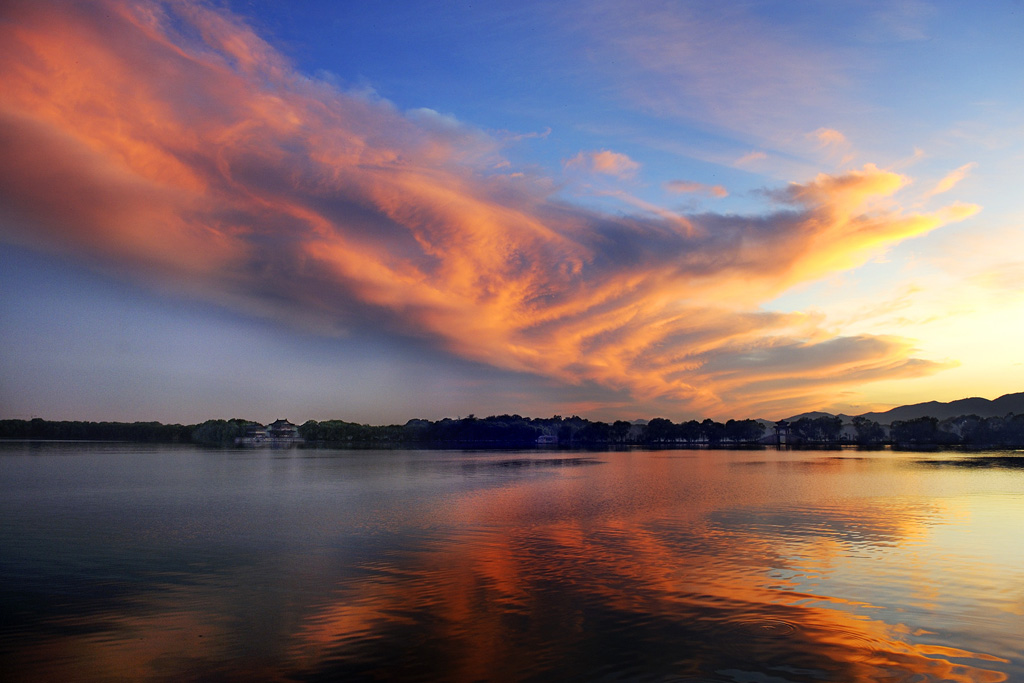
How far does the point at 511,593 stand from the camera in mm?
19188

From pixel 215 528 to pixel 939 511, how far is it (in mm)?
43937

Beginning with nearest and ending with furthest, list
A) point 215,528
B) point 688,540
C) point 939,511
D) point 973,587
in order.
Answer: point 973,587
point 688,540
point 215,528
point 939,511

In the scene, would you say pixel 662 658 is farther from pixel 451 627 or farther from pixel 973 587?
pixel 973 587

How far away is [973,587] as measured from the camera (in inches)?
781

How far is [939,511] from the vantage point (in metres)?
38.2

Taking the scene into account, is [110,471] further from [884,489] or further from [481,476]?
[884,489]

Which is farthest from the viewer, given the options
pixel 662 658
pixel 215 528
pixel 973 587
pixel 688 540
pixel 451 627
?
pixel 215 528

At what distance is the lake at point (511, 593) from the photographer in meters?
13.5

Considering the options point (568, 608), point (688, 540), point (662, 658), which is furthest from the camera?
point (688, 540)

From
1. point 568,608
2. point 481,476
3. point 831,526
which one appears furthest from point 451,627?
point 481,476

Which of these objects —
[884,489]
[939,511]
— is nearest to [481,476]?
[884,489]

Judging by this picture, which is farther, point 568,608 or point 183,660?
point 568,608

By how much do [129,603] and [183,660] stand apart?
19.5 feet

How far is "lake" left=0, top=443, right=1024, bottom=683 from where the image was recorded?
44.2 feet
